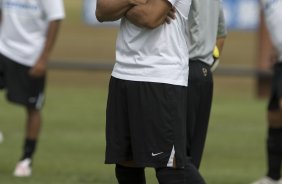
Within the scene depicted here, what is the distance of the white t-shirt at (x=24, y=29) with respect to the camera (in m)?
9.81

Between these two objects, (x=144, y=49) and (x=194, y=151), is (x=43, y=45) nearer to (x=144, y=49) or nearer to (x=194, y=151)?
(x=194, y=151)

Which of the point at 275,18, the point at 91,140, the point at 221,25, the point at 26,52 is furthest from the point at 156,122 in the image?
the point at 91,140

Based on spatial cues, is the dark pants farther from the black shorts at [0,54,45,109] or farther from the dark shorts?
the black shorts at [0,54,45,109]

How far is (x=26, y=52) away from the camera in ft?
32.6

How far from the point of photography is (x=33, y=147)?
9906 millimetres

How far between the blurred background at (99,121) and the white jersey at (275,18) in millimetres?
1549

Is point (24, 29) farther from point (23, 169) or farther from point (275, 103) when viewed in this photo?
point (275, 103)

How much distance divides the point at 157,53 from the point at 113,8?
15.4 inches

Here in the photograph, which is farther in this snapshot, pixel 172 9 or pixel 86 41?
pixel 86 41

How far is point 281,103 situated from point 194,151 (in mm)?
Result: 1946

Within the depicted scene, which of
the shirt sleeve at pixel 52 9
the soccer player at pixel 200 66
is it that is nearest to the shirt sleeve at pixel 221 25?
the soccer player at pixel 200 66

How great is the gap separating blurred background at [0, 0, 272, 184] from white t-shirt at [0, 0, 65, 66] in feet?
3.86

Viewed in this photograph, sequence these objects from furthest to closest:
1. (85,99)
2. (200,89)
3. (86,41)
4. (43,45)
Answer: (86,41), (85,99), (43,45), (200,89)

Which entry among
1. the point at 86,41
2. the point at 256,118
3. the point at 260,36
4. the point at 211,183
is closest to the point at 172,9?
the point at 211,183
